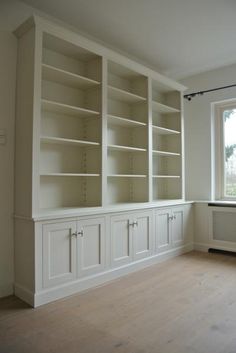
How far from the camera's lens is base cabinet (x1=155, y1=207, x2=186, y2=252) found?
381cm

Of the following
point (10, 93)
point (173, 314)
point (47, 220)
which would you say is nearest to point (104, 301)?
point (173, 314)

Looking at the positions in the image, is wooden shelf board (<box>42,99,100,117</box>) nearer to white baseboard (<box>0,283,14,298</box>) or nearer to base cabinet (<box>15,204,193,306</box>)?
base cabinet (<box>15,204,193,306</box>)

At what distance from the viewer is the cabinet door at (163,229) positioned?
12.4 ft

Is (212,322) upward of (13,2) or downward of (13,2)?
downward

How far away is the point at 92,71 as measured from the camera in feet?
10.8

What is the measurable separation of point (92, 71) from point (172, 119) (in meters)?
1.70

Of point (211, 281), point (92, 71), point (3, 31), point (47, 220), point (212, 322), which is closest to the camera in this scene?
point (212, 322)

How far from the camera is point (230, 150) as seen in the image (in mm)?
4422

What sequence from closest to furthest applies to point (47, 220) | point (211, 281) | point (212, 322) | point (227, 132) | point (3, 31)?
point (212, 322)
point (47, 220)
point (3, 31)
point (211, 281)
point (227, 132)

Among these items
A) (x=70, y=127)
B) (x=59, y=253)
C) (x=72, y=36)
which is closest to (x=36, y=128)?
(x=70, y=127)

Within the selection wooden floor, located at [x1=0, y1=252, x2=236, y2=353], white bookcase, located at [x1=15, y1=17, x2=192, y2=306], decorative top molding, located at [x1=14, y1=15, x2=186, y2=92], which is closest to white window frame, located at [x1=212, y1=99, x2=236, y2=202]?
white bookcase, located at [x1=15, y1=17, x2=192, y2=306]

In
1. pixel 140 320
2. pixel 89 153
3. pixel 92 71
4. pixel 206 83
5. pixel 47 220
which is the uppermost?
pixel 206 83

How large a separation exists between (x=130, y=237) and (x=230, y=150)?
7.28ft

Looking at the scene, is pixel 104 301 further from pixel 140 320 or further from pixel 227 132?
pixel 227 132
